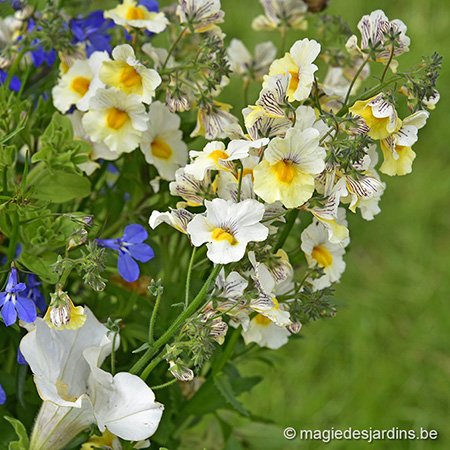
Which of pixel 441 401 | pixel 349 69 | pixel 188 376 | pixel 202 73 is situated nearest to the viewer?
pixel 188 376

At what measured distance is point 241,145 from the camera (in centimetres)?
44

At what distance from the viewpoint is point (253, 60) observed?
0.68 m

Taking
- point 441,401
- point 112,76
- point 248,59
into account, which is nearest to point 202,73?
point 112,76

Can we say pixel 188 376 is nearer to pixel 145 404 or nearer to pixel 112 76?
pixel 145 404

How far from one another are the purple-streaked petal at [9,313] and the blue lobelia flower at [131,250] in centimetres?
8

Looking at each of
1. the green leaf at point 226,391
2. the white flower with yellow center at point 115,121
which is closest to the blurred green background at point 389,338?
the green leaf at point 226,391

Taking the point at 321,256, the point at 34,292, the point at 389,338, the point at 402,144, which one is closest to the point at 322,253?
the point at 321,256

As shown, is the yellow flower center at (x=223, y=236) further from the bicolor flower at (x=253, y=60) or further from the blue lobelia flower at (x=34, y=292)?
the bicolor flower at (x=253, y=60)

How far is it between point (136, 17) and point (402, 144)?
9.4 inches

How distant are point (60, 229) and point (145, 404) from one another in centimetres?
14

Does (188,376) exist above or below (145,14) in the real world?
below

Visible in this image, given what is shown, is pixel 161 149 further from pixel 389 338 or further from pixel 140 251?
pixel 389 338

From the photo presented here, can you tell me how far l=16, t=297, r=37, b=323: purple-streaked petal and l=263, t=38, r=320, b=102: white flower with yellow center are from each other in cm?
21

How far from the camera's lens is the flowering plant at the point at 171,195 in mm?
431
